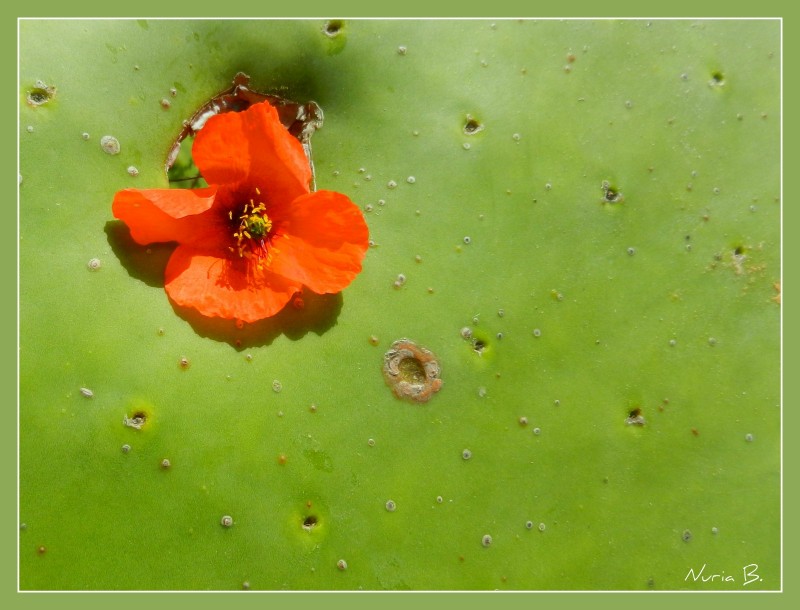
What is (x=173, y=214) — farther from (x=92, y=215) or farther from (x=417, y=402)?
(x=417, y=402)

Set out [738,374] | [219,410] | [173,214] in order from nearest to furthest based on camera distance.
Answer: [173,214]
[219,410]
[738,374]

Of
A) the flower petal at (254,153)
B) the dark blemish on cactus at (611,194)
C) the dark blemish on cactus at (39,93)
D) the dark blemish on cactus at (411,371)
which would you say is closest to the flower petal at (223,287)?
the flower petal at (254,153)

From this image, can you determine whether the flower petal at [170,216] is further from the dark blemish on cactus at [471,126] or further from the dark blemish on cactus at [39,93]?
the dark blemish on cactus at [471,126]

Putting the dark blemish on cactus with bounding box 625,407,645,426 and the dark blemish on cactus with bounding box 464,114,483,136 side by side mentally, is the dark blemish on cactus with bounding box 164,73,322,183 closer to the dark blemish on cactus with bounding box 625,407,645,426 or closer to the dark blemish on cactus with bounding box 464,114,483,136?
the dark blemish on cactus with bounding box 464,114,483,136

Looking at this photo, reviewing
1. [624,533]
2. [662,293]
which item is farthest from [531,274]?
[624,533]

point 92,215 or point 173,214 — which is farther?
point 92,215

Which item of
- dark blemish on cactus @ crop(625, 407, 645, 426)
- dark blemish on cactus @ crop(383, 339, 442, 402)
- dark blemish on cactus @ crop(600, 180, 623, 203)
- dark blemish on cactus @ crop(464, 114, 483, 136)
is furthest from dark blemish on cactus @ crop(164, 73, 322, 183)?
dark blemish on cactus @ crop(625, 407, 645, 426)
